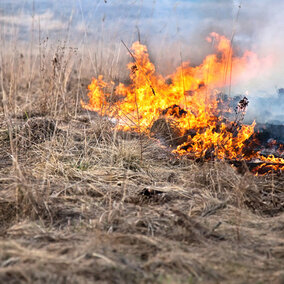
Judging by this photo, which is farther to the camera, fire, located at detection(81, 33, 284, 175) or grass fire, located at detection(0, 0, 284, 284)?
Result: fire, located at detection(81, 33, 284, 175)

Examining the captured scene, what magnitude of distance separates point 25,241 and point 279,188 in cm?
234

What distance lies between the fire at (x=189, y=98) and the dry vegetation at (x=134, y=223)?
972 mm

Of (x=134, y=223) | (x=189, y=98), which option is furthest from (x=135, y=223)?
(x=189, y=98)

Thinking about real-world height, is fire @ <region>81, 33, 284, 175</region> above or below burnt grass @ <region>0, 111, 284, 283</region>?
above

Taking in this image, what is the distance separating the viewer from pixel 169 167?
4059 millimetres

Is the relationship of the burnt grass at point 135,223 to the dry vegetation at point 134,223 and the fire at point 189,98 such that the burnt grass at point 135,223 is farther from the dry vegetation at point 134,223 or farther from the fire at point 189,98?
the fire at point 189,98

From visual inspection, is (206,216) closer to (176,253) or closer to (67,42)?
(176,253)

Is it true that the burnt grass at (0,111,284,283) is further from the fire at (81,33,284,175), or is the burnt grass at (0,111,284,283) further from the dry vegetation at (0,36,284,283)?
the fire at (81,33,284,175)

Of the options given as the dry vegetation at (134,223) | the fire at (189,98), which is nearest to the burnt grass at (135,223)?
the dry vegetation at (134,223)

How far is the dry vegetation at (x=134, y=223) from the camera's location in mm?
1872

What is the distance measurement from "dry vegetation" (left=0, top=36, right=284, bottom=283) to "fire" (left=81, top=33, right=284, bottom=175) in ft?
3.19

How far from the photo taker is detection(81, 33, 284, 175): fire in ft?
15.5

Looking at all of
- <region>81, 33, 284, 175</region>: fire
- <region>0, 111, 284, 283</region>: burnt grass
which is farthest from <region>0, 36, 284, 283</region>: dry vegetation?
<region>81, 33, 284, 175</region>: fire

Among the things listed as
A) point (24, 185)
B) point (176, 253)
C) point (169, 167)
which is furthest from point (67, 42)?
point (176, 253)
